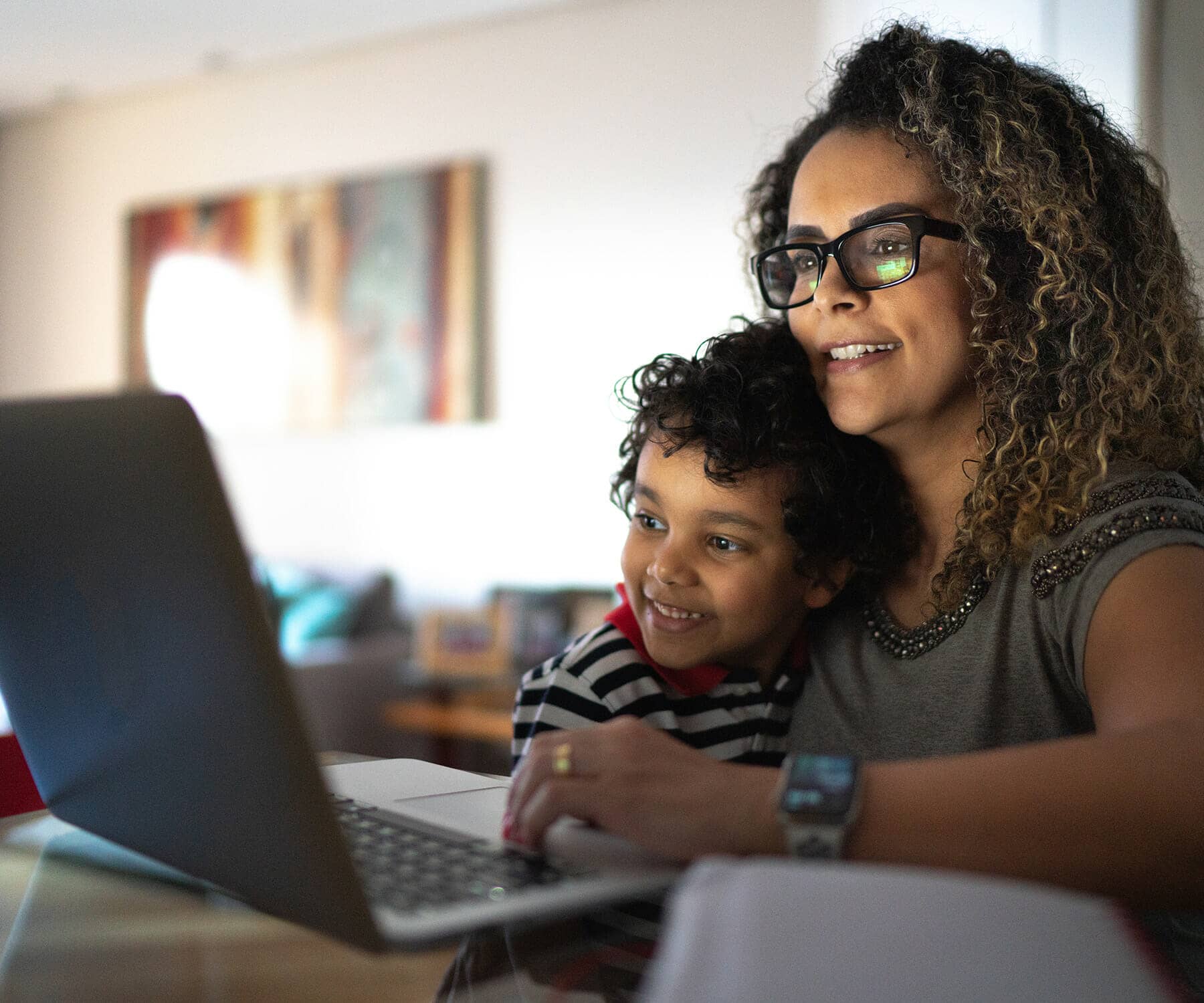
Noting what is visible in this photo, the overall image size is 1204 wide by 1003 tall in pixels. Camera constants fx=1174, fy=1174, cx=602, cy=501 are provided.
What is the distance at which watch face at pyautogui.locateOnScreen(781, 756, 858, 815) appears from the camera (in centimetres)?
73

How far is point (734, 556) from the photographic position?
1336 millimetres

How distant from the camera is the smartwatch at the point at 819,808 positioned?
2.39 feet

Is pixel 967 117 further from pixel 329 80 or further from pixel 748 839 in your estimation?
pixel 329 80

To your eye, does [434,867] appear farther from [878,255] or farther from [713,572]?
[878,255]

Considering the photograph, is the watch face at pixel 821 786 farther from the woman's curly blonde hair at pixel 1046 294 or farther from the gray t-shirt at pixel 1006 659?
the woman's curly blonde hair at pixel 1046 294

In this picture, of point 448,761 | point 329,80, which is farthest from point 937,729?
point 329,80

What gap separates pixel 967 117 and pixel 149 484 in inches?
38.2

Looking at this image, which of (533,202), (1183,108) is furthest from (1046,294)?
(533,202)

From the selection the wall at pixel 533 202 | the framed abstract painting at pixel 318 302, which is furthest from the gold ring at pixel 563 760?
the framed abstract painting at pixel 318 302

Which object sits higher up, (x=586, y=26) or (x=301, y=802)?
(x=586, y=26)

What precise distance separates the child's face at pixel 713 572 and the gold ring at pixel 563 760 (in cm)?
49

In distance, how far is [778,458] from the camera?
133 centimetres

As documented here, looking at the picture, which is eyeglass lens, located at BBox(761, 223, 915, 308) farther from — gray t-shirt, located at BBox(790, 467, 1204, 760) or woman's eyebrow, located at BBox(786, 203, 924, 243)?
gray t-shirt, located at BBox(790, 467, 1204, 760)

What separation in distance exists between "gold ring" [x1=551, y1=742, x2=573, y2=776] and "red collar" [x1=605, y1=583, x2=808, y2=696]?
50cm
